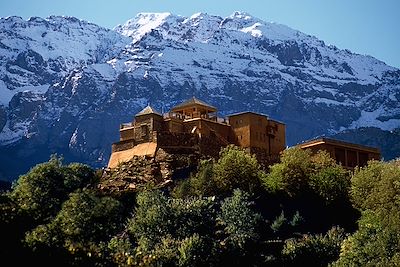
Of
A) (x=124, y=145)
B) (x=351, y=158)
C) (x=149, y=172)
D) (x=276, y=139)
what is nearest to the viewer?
(x=149, y=172)

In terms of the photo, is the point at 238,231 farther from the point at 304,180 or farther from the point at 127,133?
the point at 127,133

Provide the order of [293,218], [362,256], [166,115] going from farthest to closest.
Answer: [166,115], [293,218], [362,256]

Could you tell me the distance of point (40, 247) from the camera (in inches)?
2035

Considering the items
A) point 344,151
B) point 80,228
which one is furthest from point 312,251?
point 344,151

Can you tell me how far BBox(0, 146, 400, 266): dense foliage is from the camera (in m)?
57.3

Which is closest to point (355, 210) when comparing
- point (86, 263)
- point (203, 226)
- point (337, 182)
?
point (337, 182)

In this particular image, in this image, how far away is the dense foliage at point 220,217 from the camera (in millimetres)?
57259

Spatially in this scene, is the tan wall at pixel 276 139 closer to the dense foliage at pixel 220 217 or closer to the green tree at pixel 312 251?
the dense foliage at pixel 220 217

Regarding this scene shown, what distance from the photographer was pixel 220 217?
73438 millimetres

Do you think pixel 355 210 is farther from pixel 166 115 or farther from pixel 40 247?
pixel 40 247

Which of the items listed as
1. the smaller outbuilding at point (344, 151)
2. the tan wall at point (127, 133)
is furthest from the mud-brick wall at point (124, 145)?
the smaller outbuilding at point (344, 151)

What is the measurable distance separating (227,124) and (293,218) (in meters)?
18.7

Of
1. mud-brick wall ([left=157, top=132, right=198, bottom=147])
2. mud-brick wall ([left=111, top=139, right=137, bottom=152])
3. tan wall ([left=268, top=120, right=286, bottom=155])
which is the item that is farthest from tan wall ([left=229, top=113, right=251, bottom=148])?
mud-brick wall ([left=111, top=139, right=137, bottom=152])

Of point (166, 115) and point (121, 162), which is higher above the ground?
point (166, 115)
